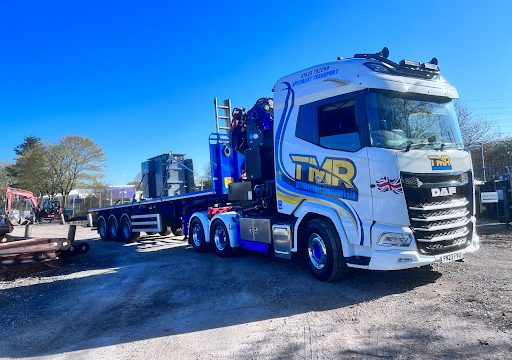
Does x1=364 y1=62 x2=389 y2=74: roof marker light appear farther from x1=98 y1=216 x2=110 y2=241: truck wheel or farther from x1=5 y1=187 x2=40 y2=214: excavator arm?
x1=5 y1=187 x2=40 y2=214: excavator arm

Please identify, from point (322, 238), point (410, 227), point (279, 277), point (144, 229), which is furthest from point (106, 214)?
point (410, 227)

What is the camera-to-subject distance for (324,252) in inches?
273

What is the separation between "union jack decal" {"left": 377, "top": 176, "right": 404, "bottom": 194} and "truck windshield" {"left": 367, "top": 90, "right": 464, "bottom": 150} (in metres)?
0.51

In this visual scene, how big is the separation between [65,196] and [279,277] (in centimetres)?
4979

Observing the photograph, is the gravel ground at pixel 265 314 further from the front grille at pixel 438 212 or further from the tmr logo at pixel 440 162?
the tmr logo at pixel 440 162

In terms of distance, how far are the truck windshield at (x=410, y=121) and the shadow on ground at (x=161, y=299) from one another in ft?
7.52

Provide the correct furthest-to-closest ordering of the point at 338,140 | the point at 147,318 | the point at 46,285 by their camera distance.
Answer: the point at 46,285 < the point at 338,140 < the point at 147,318

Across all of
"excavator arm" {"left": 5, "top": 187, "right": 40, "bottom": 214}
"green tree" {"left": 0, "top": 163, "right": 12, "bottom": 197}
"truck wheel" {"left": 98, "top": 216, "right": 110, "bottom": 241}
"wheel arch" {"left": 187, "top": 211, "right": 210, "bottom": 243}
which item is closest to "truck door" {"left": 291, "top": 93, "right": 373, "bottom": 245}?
"wheel arch" {"left": 187, "top": 211, "right": 210, "bottom": 243}

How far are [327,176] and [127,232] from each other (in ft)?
38.2

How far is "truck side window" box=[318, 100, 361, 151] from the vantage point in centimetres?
641

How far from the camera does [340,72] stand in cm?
675

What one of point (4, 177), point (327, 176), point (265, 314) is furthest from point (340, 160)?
point (4, 177)

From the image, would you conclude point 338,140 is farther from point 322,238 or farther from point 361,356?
point 361,356

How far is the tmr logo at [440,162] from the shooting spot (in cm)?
615
